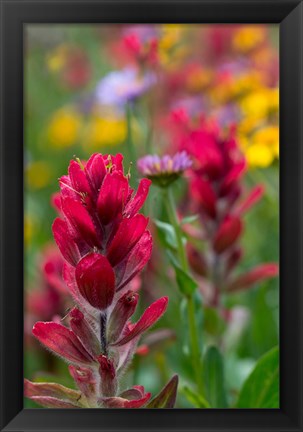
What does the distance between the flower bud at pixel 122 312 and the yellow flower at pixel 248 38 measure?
1.36m

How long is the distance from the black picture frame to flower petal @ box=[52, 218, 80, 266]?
0.14 m

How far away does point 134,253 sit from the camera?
66 centimetres

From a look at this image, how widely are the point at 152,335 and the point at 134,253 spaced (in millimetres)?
421

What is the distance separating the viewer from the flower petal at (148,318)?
66 centimetres

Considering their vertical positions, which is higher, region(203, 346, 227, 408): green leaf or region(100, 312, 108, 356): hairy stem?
region(100, 312, 108, 356): hairy stem

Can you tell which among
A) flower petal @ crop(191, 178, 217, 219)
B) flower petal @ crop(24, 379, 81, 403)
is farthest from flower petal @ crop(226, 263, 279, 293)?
flower petal @ crop(24, 379, 81, 403)

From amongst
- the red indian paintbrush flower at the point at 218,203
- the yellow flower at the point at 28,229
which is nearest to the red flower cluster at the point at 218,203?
the red indian paintbrush flower at the point at 218,203

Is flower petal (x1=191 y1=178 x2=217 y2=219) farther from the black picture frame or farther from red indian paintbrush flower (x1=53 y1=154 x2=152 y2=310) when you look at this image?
red indian paintbrush flower (x1=53 y1=154 x2=152 y2=310)

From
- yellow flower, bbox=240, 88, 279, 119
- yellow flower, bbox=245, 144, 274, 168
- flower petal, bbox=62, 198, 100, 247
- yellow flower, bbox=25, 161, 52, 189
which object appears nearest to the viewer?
flower petal, bbox=62, 198, 100, 247

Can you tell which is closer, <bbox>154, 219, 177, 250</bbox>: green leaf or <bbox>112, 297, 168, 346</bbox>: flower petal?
<bbox>112, 297, 168, 346</bbox>: flower petal

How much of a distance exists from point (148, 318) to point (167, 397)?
98mm

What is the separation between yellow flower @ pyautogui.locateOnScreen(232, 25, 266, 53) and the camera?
1.93 metres

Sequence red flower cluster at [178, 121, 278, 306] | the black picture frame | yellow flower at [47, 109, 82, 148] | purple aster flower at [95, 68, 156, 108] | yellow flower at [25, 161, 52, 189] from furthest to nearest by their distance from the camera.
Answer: yellow flower at [47, 109, 82, 148]
yellow flower at [25, 161, 52, 189]
purple aster flower at [95, 68, 156, 108]
red flower cluster at [178, 121, 278, 306]
the black picture frame
